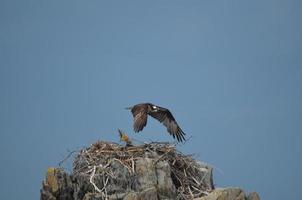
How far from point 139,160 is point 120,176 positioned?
0.75 metres

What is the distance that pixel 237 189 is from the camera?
60.1 ft

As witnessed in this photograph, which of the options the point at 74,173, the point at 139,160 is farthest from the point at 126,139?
the point at 74,173

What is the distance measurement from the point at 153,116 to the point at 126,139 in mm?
2863

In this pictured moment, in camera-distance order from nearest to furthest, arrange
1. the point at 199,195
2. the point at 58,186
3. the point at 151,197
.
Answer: the point at 58,186 < the point at 151,197 < the point at 199,195

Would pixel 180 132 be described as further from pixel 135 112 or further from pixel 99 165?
pixel 99 165

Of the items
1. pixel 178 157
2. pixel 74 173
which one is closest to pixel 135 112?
pixel 178 157

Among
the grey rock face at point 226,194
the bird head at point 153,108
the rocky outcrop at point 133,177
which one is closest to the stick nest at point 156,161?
the rocky outcrop at point 133,177

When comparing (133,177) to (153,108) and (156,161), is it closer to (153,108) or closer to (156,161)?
(156,161)

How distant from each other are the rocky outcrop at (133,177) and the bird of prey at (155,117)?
1918 mm

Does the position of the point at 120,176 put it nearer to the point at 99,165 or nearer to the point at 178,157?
the point at 99,165

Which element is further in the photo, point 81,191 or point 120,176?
point 120,176

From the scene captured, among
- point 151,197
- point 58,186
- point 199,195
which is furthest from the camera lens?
point 199,195

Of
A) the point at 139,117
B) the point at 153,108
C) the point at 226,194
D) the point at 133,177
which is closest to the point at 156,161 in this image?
the point at 133,177

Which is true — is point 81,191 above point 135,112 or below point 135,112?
below
